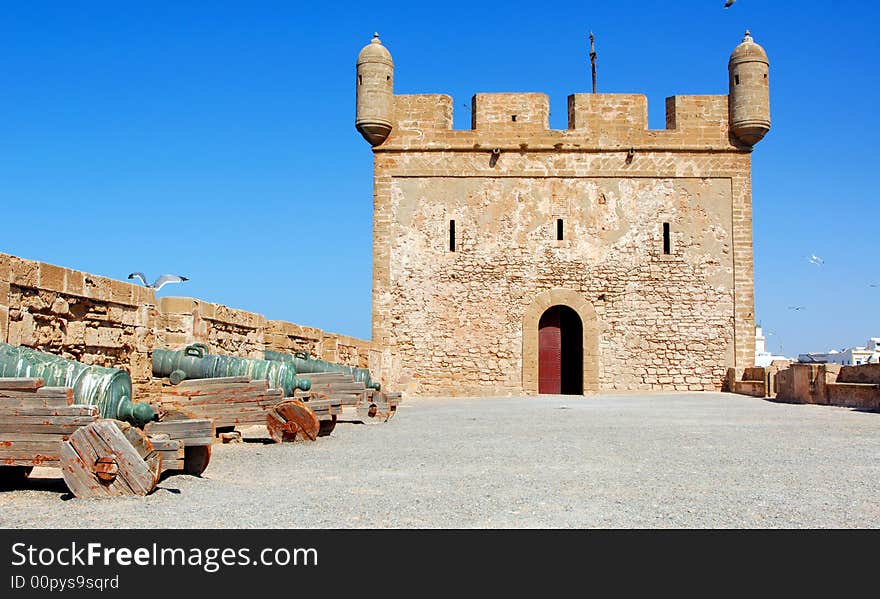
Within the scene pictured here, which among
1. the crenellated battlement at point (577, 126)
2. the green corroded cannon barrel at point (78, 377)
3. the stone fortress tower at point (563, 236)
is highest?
the crenellated battlement at point (577, 126)

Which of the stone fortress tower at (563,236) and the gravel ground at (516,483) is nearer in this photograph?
the gravel ground at (516,483)

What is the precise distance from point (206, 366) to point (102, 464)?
121 inches

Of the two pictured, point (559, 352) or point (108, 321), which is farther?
point (559, 352)

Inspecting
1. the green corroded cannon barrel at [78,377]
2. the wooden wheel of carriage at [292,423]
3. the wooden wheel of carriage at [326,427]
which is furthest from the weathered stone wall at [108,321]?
the wooden wheel of carriage at [326,427]

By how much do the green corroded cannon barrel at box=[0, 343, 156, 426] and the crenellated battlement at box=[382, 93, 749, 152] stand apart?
14.6 meters

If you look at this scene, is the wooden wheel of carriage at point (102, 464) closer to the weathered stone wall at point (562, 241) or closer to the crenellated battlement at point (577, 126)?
the weathered stone wall at point (562, 241)

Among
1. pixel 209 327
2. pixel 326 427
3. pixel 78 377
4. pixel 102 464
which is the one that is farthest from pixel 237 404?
pixel 102 464

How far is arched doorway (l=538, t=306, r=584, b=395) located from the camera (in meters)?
19.2

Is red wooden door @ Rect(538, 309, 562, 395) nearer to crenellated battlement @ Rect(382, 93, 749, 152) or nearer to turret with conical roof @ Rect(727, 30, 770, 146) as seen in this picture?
crenellated battlement @ Rect(382, 93, 749, 152)

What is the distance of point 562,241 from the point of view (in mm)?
18922

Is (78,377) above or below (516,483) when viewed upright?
above

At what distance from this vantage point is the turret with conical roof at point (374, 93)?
18750 mm

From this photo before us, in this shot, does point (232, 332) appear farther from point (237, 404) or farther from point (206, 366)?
point (237, 404)

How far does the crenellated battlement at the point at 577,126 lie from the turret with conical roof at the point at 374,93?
384 mm
